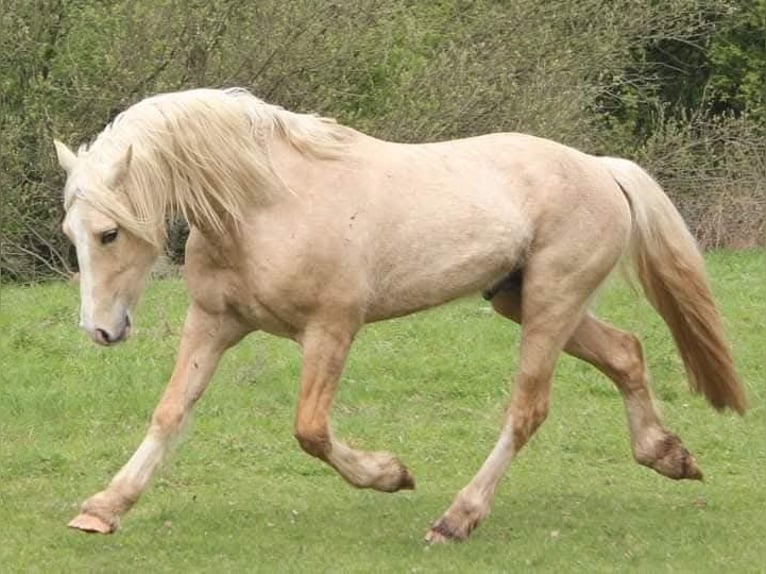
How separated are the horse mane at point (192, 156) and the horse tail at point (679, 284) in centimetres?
161

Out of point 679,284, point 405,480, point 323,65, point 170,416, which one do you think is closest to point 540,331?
point 405,480

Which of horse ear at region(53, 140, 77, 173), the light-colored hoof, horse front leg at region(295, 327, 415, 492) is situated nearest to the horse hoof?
horse front leg at region(295, 327, 415, 492)

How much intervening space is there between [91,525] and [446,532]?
1.42 metres

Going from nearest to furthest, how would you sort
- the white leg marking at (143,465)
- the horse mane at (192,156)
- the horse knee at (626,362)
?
the horse mane at (192,156) < the white leg marking at (143,465) < the horse knee at (626,362)

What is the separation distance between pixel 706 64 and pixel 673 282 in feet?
52.7

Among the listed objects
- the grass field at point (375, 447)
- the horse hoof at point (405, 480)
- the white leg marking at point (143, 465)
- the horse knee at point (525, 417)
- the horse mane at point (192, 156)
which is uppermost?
the horse mane at point (192, 156)

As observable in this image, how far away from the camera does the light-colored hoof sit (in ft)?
20.1

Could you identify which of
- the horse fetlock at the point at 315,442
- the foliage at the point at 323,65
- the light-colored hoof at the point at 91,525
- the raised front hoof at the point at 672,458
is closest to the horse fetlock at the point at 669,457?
the raised front hoof at the point at 672,458

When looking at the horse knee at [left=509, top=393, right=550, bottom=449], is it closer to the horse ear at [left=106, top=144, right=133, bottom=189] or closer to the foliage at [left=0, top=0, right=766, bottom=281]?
the horse ear at [left=106, top=144, right=133, bottom=189]

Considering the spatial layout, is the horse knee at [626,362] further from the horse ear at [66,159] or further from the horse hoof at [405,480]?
the horse ear at [66,159]

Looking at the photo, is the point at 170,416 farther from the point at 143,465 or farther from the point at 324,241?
the point at 324,241

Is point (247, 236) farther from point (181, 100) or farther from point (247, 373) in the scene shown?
point (247, 373)

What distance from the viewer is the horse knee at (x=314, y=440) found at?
6.43 meters

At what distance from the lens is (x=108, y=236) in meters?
6.07
